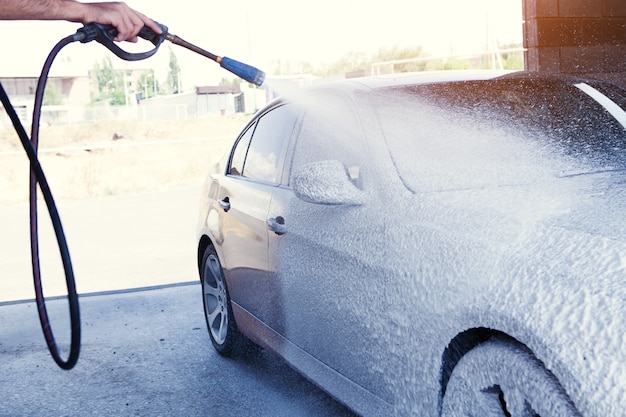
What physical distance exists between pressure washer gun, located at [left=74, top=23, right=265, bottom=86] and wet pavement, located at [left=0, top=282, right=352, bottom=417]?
168 cm

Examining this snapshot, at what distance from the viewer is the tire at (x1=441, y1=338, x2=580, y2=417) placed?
228 centimetres

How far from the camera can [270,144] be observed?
15.5 ft

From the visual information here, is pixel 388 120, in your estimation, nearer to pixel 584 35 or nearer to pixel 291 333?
pixel 291 333

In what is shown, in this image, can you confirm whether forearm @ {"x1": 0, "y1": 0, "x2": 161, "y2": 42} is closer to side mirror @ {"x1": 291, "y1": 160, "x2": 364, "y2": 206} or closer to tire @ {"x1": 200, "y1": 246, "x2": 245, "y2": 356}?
side mirror @ {"x1": 291, "y1": 160, "x2": 364, "y2": 206}

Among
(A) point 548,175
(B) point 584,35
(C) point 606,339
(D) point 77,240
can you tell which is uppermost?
(B) point 584,35

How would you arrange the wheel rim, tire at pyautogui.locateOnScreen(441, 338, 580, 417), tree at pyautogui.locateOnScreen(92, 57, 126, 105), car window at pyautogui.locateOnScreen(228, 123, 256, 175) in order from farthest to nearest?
tree at pyautogui.locateOnScreen(92, 57, 126, 105) < the wheel rim < car window at pyautogui.locateOnScreen(228, 123, 256, 175) < tire at pyautogui.locateOnScreen(441, 338, 580, 417)

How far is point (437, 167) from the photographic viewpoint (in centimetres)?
334

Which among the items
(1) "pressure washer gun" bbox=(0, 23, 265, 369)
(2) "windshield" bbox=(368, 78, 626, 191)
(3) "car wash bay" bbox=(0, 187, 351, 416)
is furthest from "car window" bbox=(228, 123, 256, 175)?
(2) "windshield" bbox=(368, 78, 626, 191)

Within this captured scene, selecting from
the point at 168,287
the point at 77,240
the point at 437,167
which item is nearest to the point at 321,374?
the point at 437,167

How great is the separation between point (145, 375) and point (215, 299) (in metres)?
0.64

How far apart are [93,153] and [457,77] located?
3852 cm

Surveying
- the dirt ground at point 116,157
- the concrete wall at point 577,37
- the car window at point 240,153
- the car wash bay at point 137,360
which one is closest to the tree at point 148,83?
the dirt ground at point 116,157

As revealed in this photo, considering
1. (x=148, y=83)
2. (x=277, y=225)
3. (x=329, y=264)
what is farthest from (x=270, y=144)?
(x=148, y=83)

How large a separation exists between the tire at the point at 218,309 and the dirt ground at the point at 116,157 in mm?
14182
